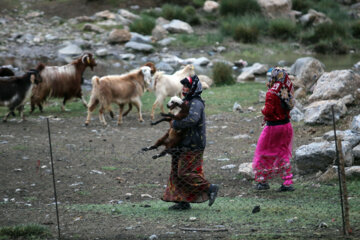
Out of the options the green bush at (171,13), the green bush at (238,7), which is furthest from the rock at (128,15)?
the green bush at (238,7)

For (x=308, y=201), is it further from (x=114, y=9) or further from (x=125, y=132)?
(x=114, y=9)

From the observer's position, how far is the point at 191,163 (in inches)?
244

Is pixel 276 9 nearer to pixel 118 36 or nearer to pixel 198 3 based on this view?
pixel 198 3

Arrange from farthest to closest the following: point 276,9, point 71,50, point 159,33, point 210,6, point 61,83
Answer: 1. point 210,6
2. point 276,9
3. point 159,33
4. point 71,50
5. point 61,83

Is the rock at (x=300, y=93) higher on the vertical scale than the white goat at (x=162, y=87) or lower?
lower

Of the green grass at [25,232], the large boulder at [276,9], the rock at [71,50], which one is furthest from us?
the large boulder at [276,9]

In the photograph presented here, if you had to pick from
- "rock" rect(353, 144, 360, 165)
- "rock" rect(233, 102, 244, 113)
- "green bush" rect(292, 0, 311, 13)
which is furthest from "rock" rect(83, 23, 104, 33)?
"rock" rect(353, 144, 360, 165)

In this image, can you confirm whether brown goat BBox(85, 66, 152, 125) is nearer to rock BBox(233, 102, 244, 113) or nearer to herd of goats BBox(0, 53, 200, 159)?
herd of goats BBox(0, 53, 200, 159)

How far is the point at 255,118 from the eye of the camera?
12148 mm

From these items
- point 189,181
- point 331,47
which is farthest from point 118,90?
point 331,47

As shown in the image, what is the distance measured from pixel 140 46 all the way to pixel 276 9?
25.5ft

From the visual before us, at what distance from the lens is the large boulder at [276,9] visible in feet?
87.2

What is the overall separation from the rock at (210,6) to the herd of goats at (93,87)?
15.4 metres

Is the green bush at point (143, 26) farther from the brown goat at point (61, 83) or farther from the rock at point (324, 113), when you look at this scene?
the rock at point (324, 113)
